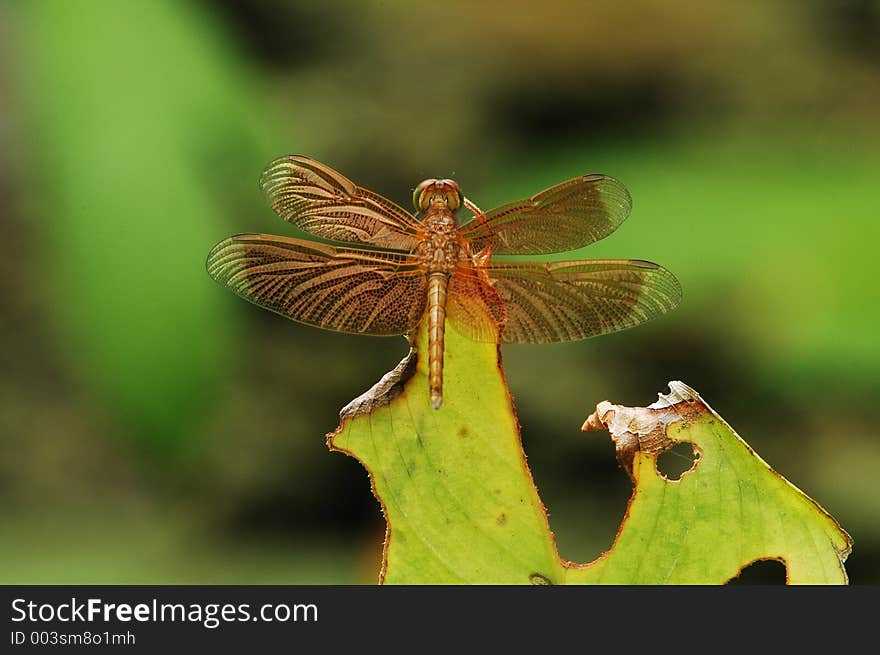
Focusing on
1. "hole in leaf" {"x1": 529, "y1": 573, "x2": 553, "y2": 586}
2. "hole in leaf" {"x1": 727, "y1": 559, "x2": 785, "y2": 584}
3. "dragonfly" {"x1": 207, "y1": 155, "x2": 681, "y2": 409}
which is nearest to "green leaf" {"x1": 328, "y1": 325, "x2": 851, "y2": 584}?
"hole in leaf" {"x1": 529, "y1": 573, "x2": 553, "y2": 586}

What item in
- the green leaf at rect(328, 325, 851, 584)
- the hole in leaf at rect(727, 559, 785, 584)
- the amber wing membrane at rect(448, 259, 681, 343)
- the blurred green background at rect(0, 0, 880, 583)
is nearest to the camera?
the green leaf at rect(328, 325, 851, 584)

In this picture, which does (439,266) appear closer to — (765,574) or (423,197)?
(423,197)

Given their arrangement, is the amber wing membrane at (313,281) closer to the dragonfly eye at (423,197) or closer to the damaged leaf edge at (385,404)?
the dragonfly eye at (423,197)

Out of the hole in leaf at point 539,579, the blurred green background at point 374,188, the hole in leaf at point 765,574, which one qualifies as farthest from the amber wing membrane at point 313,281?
the hole in leaf at point 765,574

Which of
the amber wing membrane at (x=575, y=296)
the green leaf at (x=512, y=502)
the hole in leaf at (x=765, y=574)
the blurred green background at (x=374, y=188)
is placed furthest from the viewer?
the blurred green background at (x=374, y=188)

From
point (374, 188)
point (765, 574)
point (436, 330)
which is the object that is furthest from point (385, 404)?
point (374, 188)

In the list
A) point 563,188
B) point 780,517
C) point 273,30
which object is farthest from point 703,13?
point 780,517

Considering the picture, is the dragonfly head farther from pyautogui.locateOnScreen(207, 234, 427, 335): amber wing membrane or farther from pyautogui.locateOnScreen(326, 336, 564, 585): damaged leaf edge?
pyautogui.locateOnScreen(326, 336, 564, 585): damaged leaf edge
